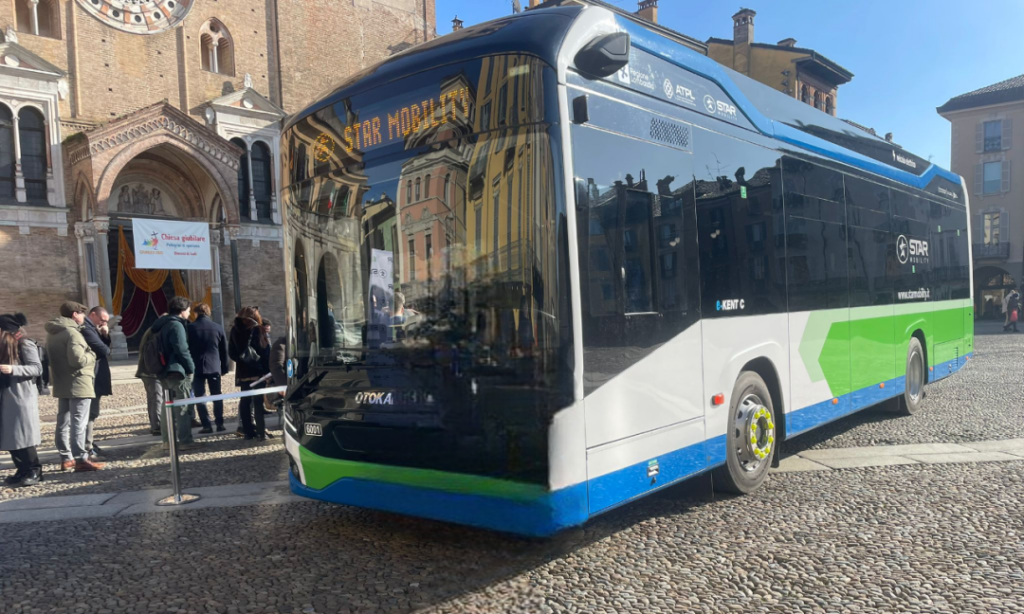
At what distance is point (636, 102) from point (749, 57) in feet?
117

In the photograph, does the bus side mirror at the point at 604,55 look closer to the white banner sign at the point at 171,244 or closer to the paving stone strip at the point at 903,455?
the paving stone strip at the point at 903,455

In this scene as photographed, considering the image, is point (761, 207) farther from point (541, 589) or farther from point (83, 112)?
point (83, 112)

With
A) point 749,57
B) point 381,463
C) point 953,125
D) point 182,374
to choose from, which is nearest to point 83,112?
point 182,374

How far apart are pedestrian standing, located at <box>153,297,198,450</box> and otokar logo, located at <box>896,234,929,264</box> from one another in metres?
7.65

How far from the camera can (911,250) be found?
802cm

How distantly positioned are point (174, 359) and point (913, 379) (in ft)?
26.9

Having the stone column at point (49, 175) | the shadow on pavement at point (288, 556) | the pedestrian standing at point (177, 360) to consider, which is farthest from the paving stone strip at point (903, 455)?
the stone column at point (49, 175)

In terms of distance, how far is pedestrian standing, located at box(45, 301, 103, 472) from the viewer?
6766mm

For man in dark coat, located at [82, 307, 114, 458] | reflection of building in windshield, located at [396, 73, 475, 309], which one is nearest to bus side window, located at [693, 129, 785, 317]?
reflection of building in windshield, located at [396, 73, 475, 309]

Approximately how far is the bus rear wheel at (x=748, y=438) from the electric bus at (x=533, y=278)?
2 cm

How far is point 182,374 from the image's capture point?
7.75m

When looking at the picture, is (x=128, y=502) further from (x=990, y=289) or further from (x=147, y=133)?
(x=990, y=289)

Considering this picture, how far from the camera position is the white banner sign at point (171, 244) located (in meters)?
20.5

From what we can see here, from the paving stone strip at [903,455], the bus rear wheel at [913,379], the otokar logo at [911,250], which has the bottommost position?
the paving stone strip at [903,455]
